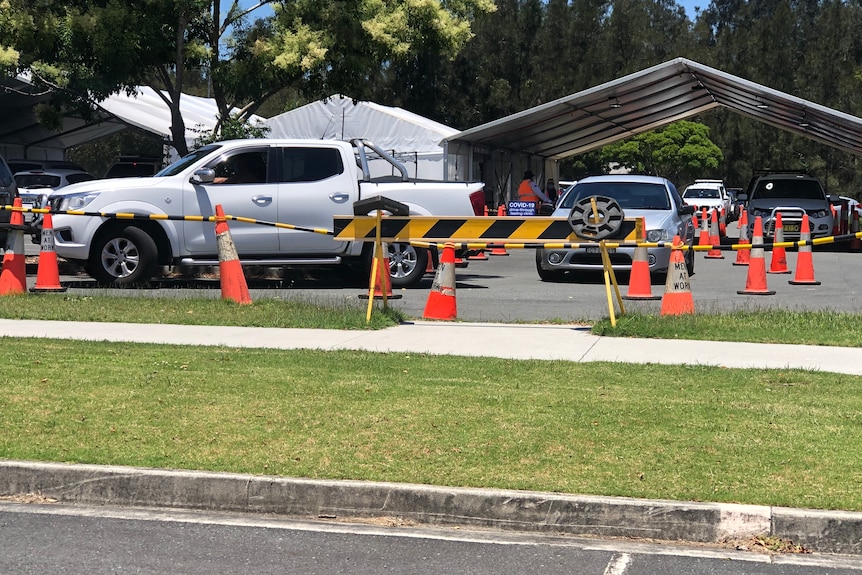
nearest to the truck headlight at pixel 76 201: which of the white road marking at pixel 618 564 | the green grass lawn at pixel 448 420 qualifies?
the green grass lawn at pixel 448 420

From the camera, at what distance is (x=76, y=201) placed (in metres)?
15.5

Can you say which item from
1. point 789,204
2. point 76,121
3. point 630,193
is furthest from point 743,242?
point 76,121

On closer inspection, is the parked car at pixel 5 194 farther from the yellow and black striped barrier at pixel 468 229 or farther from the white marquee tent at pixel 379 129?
the white marquee tent at pixel 379 129

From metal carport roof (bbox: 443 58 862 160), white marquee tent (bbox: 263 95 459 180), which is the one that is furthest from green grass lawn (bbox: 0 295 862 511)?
white marquee tent (bbox: 263 95 459 180)

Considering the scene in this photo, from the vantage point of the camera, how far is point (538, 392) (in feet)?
26.9

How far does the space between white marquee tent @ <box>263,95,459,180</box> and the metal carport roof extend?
1.54 m

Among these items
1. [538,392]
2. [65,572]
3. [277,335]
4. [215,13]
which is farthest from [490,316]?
[215,13]

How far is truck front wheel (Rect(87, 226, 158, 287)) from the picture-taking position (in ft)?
50.9

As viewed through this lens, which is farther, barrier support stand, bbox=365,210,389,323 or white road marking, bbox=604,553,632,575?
barrier support stand, bbox=365,210,389,323

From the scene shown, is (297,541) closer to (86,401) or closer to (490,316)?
(86,401)

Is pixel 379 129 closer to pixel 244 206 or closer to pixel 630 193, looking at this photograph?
pixel 630 193

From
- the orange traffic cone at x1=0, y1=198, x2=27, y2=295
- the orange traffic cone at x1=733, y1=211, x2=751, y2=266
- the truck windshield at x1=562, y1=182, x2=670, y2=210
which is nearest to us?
the orange traffic cone at x1=0, y1=198, x2=27, y2=295

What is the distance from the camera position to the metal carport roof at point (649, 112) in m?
29.1

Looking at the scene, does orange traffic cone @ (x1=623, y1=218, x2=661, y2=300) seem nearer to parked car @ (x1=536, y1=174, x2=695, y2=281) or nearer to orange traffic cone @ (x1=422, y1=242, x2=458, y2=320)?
parked car @ (x1=536, y1=174, x2=695, y2=281)
